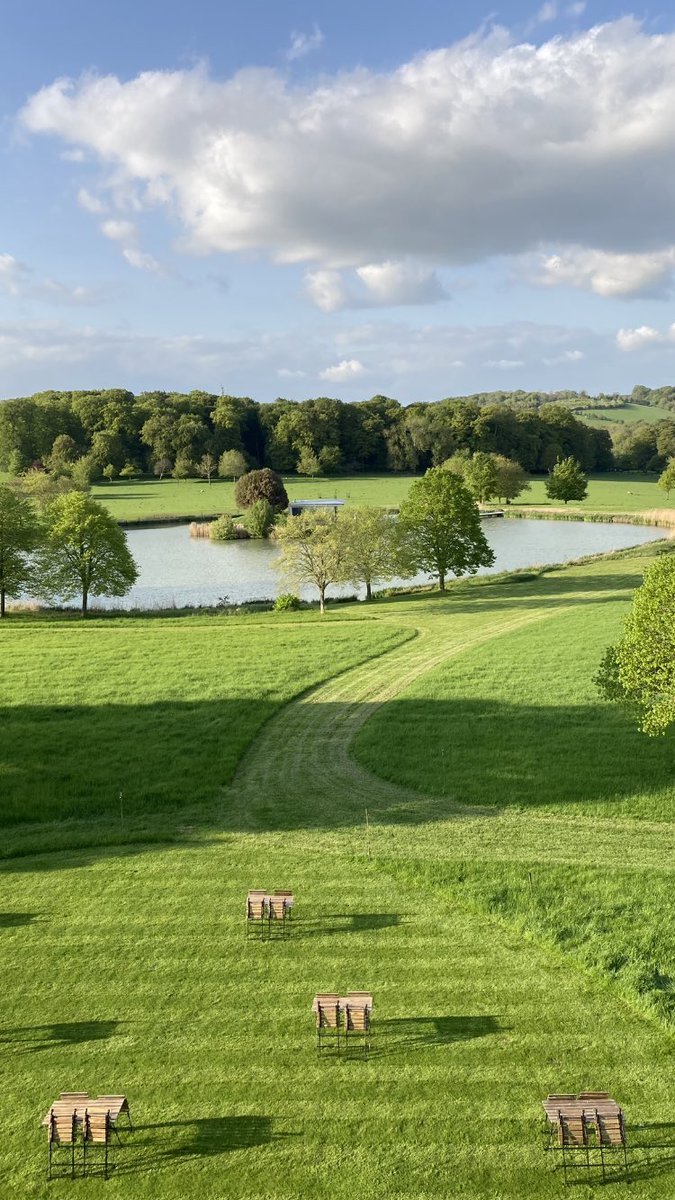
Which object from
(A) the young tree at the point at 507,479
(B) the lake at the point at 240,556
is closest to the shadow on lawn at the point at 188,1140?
(B) the lake at the point at 240,556

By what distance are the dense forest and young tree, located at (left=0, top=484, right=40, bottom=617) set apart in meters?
81.2

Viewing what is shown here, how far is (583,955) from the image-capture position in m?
14.2

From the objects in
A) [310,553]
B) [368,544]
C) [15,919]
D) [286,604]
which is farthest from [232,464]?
[15,919]

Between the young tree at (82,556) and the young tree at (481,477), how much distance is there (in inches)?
2700

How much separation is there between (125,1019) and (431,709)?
800 inches

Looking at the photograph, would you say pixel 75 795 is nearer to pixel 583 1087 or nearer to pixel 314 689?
pixel 314 689

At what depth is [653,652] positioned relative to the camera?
23.2 metres

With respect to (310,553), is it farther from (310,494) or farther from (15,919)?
(310,494)

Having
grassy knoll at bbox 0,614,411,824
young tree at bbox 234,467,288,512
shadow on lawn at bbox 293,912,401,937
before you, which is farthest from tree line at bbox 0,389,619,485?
shadow on lawn at bbox 293,912,401,937

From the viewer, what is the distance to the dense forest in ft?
469

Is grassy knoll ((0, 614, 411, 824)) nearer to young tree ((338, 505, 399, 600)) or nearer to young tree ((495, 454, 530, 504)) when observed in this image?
young tree ((338, 505, 399, 600))

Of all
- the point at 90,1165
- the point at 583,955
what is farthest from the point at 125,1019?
the point at 583,955

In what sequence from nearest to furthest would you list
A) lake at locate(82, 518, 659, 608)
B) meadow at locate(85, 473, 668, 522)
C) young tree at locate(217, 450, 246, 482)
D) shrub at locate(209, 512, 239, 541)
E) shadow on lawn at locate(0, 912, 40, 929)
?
1. shadow on lawn at locate(0, 912, 40, 929)
2. lake at locate(82, 518, 659, 608)
3. shrub at locate(209, 512, 239, 541)
4. meadow at locate(85, 473, 668, 522)
5. young tree at locate(217, 450, 246, 482)

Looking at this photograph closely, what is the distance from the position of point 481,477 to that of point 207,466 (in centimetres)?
5446
